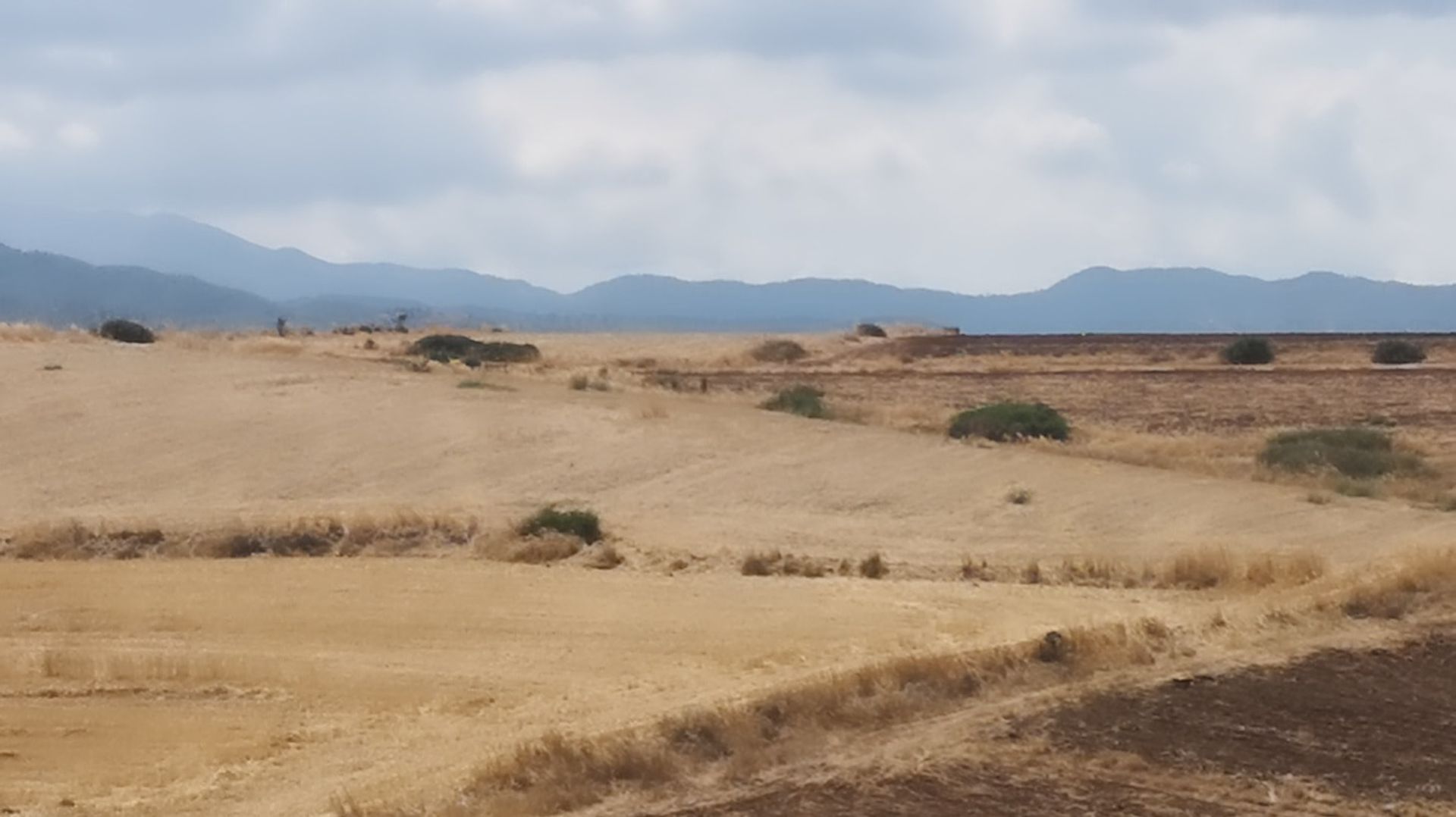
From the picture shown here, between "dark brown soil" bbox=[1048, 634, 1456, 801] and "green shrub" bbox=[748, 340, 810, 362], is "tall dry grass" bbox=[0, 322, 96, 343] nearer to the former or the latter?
"green shrub" bbox=[748, 340, 810, 362]

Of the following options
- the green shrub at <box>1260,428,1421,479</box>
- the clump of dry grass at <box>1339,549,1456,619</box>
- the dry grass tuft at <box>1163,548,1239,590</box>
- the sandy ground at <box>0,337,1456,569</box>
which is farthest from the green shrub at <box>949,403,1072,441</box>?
the clump of dry grass at <box>1339,549,1456,619</box>

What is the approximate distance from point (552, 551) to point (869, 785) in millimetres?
11787

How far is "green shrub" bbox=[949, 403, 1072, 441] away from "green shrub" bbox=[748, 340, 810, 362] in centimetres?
4045

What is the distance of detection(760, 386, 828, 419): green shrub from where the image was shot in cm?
3719

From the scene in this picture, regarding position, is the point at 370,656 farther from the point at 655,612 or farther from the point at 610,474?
the point at 610,474

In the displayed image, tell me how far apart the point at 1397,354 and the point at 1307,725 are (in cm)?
6649

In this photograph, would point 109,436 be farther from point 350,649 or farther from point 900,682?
point 900,682

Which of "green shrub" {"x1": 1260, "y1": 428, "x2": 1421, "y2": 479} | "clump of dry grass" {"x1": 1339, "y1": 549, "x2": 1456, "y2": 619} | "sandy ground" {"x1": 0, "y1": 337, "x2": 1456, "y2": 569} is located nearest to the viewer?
"clump of dry grass" {"x1": 1339, "y1": 549, "x2": 1456, "y2": 619}

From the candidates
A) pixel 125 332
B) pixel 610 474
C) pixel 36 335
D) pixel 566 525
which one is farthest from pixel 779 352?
pixel 566 525

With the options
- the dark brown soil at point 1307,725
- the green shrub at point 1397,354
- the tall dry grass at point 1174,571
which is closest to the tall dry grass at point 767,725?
the dark brown soil at point 1307,725

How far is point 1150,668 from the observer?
39.4ft

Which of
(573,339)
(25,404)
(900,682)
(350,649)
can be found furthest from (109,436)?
(573,339)

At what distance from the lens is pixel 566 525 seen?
71.8ft

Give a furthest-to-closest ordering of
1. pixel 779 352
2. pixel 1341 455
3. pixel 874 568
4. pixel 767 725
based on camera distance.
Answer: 1. pixel 779 352
2. pixel 1341 455
3. pixel 874 568
4. pixel 767 725
